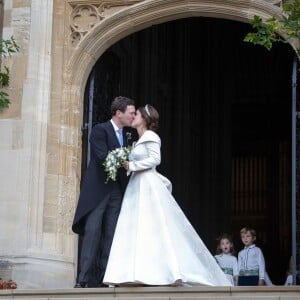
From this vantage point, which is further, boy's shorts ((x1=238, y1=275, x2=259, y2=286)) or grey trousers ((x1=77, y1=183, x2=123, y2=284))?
boy's shorts ((x1=238, y1=275, x2=259, y2=286))

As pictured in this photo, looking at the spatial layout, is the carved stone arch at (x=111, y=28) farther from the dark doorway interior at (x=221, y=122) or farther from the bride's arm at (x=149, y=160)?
the dark doorway interior at (x=221, y=122)

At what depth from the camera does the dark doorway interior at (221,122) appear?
66.7 feet

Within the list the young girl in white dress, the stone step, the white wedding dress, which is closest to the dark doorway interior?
the young girl in white dress

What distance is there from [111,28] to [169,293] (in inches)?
195

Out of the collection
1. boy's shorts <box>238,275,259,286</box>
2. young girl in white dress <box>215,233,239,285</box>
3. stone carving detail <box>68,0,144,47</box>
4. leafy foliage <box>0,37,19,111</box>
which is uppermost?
stone carving detail <box>68,0,144,47</box>

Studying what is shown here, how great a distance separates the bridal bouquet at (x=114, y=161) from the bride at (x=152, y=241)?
0.08 m

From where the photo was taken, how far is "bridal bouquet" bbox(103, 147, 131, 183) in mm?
10758

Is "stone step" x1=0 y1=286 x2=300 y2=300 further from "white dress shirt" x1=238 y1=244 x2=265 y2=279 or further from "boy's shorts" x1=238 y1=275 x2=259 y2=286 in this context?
"white dress shirt" x1=238 y1=244 x2=265 y2=279

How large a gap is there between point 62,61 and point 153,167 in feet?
11.0

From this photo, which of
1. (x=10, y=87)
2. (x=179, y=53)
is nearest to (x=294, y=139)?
(x=10, y=87)

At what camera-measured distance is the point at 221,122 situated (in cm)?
2281

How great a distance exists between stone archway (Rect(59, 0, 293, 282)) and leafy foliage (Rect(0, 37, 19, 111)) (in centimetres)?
72

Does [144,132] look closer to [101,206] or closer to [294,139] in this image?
[101,206]

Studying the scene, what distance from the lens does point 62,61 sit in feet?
44.6
